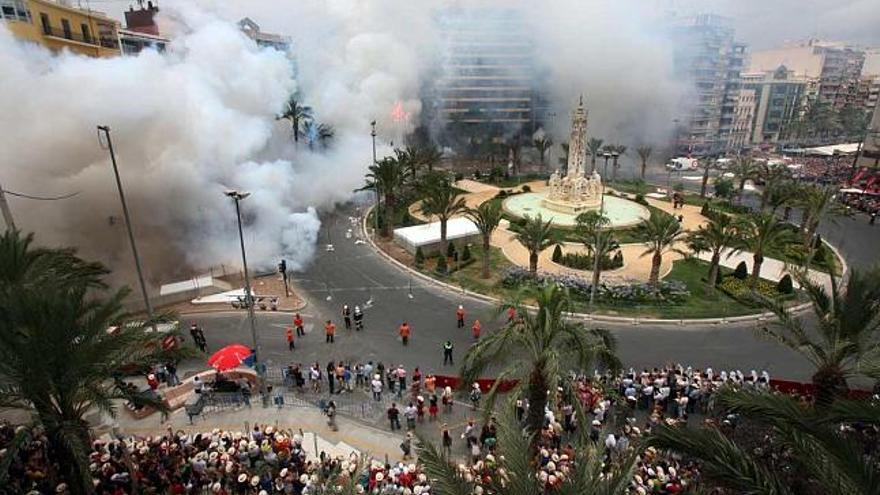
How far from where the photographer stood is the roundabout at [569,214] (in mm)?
38250

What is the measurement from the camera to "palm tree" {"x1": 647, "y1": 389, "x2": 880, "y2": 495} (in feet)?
21.6

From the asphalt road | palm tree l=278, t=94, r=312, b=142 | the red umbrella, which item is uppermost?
palm tree l=278, t=94, r=312, b=142

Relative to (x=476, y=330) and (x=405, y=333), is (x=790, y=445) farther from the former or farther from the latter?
(x=405, y=333)

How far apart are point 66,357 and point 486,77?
7406 centimetres

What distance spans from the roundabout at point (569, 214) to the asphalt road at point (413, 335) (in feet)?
47.0

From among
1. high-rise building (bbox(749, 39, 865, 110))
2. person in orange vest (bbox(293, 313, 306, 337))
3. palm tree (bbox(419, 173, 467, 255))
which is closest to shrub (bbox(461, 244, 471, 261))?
palm tree (bbox(419, 173, 467, 255))

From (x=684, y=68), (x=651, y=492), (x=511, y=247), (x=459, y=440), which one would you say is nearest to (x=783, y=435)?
(x=651, y=492)

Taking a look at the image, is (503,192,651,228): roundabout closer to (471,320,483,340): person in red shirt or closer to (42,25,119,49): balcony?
(471,320,483,340): person in red shirt

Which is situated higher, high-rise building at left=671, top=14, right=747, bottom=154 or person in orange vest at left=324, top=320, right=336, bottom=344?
high-rise building at left=671, top=14, right=747, bottom=154

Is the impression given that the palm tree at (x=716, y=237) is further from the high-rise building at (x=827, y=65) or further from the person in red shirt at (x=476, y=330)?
the high-rise building at (x=827, y=65)

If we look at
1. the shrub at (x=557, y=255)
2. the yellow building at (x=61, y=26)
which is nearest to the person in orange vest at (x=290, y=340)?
the shrub at (x=557, y=255)

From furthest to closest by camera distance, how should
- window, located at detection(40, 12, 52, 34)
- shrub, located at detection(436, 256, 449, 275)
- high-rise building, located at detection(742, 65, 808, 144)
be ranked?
high-rise building, located at detection(742, 65, 808, 144) < window, located at detection(40, 12, 52, 34) < shrub, located at detection(436, 256, 449, 275)

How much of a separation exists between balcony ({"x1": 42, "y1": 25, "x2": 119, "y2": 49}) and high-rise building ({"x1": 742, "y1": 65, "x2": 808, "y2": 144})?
9003 centimetres

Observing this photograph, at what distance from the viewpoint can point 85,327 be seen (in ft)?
35.0
